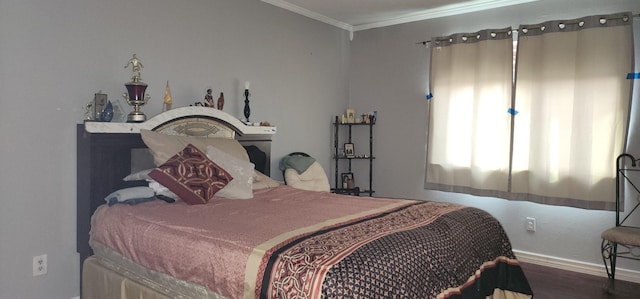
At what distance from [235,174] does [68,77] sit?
1.22m

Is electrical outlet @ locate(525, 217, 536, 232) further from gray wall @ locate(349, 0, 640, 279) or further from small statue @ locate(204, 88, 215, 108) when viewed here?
small statue @ locate(204, 88, 215, 108)

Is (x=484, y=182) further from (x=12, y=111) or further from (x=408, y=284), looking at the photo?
(x=12, y=111)

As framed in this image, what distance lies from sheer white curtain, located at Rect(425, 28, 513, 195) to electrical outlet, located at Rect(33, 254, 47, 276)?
3.40 metres

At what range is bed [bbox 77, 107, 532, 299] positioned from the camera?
5.17ft

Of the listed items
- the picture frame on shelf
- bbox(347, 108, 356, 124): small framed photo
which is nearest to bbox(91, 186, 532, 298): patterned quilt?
the picture frame on shelf

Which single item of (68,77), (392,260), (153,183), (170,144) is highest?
(68,77)

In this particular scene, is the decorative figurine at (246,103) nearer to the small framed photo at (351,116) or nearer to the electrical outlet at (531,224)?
the small framed photo at (351,116)

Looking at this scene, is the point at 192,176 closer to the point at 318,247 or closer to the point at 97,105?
the point at 97,105

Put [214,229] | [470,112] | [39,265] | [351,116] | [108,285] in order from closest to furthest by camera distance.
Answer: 1. [214,229]
2. [108,285]
3. [39,265]
4. [470,112]
5. [351,116]

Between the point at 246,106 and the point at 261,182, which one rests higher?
the point at 246,106

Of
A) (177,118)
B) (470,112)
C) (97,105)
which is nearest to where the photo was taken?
(97,105)

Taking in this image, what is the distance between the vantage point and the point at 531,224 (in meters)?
3.91

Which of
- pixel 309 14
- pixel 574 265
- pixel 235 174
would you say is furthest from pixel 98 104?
pixel 574 265

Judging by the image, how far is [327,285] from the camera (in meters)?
1.44
